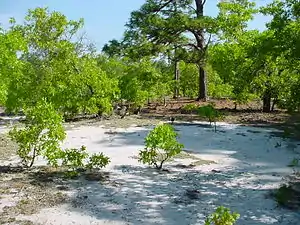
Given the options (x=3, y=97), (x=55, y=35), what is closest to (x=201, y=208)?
(x=3, y=97)

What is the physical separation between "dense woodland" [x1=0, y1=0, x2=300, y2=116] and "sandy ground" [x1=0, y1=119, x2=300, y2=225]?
1.80 metres

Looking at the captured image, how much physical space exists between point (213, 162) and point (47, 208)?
444cm

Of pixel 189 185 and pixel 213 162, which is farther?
pixel 213 162

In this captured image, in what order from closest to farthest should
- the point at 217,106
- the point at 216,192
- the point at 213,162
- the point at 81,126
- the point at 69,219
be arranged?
the point at 69,219 → the point at 216,192 → the point at 213,162 → the point at 81,126 → the point at 217,106

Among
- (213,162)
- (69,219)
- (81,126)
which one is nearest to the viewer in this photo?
(69,219)

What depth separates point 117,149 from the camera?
10.6 metres

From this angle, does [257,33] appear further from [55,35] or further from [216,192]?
[216,192]

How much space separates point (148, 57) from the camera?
23.1 metres

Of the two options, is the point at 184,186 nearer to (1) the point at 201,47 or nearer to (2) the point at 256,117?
(2) the point at 256,117

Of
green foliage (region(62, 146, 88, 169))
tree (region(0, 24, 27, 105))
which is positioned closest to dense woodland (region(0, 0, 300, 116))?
tree (region(0, 24, 27, 105))

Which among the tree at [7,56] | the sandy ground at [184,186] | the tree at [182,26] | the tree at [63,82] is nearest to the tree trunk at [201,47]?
the tree at [182,26]

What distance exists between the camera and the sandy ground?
19.7 ft

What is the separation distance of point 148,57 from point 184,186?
52.9 feet

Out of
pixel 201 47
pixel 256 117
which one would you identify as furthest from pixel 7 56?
pixel 201 47
